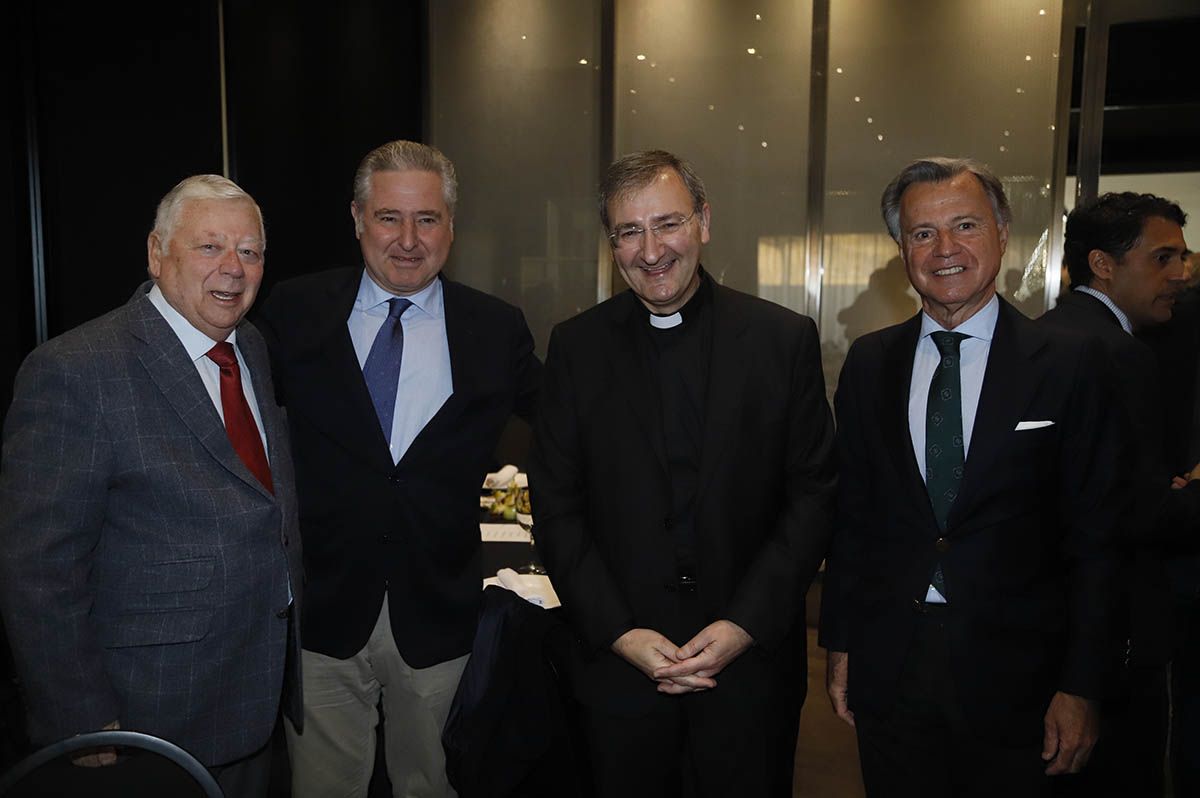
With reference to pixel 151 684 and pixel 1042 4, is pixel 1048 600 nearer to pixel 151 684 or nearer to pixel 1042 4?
pixel 151 684

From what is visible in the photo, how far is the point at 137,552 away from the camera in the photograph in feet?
5.62

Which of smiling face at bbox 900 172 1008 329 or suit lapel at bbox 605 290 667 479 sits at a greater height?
smiling face at bbox 900 172 1008 329

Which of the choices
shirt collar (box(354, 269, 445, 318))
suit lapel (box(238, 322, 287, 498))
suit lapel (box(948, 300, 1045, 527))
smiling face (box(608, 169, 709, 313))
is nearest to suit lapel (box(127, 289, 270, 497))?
suit lapel (box(238, 322, 287, 498))

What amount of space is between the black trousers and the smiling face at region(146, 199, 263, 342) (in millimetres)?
1587

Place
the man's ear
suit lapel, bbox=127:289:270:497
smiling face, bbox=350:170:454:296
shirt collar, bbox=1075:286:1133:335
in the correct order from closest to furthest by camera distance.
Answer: suit lapel, bbox=127:289:270:497 < the man's ear < smiling face, bbox=350:170:454:296 < shirt collar, bbox=1075:286:1133:335

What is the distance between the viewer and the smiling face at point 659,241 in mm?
1893

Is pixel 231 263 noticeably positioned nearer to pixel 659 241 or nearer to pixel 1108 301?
pixel 659 241

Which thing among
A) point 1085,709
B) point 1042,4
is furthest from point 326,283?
point 1042,4

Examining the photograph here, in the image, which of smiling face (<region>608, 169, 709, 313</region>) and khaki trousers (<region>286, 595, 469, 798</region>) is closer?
smiling face (<region>608, 169, 709, 313</region>)

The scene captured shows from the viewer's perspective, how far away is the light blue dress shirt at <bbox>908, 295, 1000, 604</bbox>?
1849mm

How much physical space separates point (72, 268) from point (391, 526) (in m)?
2.44

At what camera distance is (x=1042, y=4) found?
5180 mm

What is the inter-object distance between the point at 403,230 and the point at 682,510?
3.30 ft

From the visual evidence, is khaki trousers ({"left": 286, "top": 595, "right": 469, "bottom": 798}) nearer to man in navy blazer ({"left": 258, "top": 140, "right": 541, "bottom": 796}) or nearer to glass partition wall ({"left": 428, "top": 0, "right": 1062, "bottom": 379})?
man in navy blazer ({"left": 258, "top": 140, "right": 541, "bottom": 796})
